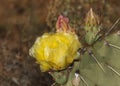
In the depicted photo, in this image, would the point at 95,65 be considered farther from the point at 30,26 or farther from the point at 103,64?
the point at 30,26

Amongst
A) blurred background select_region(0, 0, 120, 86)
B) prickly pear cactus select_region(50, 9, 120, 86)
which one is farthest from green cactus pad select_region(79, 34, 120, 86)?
blurred background select_region(0, 0, 120, 86)

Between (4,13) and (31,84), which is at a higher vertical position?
(4,13)

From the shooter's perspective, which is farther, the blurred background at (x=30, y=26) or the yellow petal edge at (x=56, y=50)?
the blurred background at (x=30, y=26)

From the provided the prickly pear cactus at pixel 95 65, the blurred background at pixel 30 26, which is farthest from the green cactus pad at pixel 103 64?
the blurred background at pixel 30 26

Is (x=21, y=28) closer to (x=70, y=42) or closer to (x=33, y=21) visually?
(x=33, y=21)

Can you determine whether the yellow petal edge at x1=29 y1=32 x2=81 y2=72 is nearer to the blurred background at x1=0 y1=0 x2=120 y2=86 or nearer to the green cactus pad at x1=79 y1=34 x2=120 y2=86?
the green cactus pad at x1=79 y1=34 x2=120 y2=86

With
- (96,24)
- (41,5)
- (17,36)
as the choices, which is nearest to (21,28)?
(17,36)

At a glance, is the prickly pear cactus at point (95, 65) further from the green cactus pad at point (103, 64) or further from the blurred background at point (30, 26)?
the blurred background at point (30, 26)
